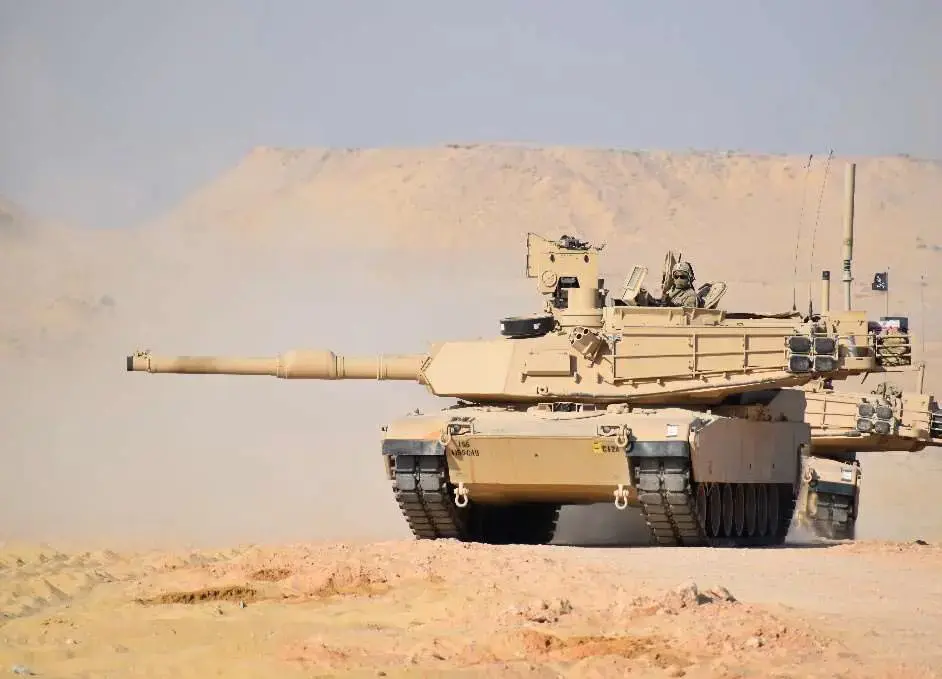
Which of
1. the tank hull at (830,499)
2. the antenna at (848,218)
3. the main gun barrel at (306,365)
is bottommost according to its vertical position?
the tank hull at (830,499)

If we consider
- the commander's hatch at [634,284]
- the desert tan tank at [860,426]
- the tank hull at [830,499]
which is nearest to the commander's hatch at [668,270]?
the commander's hatch at [634,284]

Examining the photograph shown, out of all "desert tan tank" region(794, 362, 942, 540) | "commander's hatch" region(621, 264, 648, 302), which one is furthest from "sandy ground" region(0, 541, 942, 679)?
"desert tan tank" region(794, 362, 942, 540)

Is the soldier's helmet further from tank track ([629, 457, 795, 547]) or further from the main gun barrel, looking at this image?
the main gun barrel

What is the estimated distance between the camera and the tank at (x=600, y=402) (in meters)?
19.1

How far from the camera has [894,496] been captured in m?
38.0

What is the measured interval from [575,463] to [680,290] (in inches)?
148

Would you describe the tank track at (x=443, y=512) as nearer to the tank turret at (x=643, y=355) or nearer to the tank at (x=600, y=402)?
the tank at (x=600, y=402)

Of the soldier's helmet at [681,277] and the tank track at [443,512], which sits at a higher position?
the soldier's helmet at [681,277]

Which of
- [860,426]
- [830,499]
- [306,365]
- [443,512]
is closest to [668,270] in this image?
[443,512]

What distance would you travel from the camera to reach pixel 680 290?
22.1 metres

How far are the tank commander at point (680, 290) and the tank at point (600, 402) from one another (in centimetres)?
11

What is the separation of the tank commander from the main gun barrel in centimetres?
301

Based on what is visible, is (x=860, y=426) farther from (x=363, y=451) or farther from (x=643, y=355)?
(x=363, y=451)

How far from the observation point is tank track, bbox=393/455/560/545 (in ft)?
64.8
